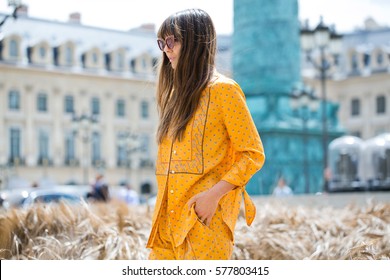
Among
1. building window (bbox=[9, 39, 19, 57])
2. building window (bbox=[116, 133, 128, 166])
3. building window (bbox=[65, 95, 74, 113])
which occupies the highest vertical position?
building window (bbox=[9, 39, 19, 57])

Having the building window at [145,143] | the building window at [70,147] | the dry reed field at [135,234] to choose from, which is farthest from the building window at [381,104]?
the dry reed field at [135,234]

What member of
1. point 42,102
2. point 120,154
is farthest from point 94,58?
point 120,154

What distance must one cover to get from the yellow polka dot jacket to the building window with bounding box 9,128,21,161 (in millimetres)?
41836

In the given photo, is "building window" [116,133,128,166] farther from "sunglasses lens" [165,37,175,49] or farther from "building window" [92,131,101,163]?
"sunglasses lens" [165,37,175,49]

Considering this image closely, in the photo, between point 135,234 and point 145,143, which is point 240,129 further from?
point 145,143

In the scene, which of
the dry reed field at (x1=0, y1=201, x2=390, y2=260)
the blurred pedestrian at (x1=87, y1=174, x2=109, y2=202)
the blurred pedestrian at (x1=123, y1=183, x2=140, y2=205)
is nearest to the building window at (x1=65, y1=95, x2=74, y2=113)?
the blurred pedestrian at (x1=123, y1=183, x2=140, y2=205)

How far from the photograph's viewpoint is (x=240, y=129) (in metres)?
2.70

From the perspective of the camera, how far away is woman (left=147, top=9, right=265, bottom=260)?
268cm

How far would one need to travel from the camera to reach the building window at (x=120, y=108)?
164 feet

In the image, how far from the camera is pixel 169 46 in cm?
279

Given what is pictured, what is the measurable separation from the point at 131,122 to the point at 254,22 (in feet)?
108

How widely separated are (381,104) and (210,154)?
4085 centimetres

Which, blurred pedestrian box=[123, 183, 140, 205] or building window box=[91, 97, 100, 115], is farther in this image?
building window box=[91, 97, 100, 115]

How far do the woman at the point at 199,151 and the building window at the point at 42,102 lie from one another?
44489 millimetres
